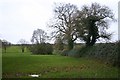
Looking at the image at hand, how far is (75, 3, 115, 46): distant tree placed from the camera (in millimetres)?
38031

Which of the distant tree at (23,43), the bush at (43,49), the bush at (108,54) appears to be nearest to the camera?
the bush at (108,54)

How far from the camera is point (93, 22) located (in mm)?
38031

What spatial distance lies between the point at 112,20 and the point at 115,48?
69.6ft

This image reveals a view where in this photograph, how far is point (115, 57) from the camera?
71.4 feet

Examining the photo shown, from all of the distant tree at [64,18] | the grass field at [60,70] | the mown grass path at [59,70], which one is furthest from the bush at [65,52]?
the mown grass path at [59,70]

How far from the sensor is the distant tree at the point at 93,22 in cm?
3803

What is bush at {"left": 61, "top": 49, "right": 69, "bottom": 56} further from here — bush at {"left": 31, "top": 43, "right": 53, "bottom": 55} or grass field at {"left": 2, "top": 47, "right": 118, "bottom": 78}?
grass field at {"left": 2, "top": 47, "right": 118, "bottom": 78}

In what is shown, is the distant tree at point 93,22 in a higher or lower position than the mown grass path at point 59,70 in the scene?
higher

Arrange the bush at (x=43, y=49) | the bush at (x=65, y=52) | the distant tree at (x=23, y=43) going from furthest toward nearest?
the distant tree at (x=23, y=43) < the bush at (x=43, y=49) < the bush at (x=65, y=52)

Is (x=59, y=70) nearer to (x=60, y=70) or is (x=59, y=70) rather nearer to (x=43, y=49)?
(x=60, y=70)

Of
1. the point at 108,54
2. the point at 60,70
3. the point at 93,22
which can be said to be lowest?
the point at 60,70

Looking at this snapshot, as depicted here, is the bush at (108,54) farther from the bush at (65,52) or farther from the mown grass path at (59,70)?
the bush at (65,52)

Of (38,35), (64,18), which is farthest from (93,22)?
(38,35)

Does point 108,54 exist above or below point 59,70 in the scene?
above
